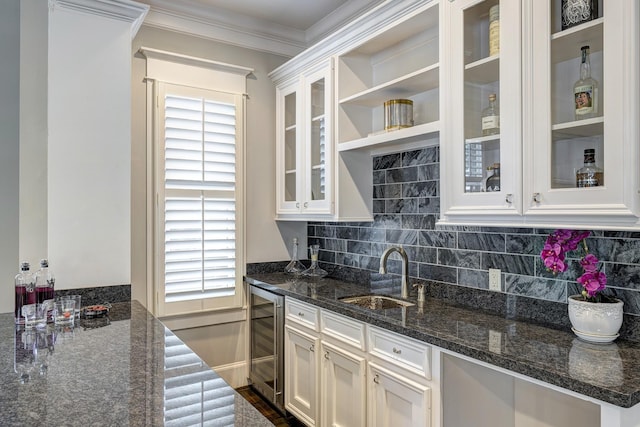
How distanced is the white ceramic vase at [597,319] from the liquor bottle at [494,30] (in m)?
1.11

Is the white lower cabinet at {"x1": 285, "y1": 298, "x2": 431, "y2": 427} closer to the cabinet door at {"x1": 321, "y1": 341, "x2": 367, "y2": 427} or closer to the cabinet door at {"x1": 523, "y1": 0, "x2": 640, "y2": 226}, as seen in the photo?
the cabinet door at {"x1": 321, "y1": 341, "x2": 367, "y2": 427}

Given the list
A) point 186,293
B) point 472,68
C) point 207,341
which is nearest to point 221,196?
point 186,293

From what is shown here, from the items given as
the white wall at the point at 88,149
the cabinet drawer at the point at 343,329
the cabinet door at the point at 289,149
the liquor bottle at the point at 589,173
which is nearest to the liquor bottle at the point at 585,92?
the liquor bottle at the point at 589,173

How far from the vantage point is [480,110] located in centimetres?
192

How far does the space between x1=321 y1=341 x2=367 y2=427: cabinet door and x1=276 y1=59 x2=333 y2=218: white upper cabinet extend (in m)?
0.99

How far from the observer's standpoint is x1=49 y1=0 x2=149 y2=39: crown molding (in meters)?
2.46

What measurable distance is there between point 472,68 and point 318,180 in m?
1.41

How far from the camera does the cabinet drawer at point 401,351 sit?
185 cm

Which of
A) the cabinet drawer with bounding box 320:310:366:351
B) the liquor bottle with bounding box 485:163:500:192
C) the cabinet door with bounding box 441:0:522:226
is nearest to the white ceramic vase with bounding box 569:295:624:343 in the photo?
the cabinet door with bounding box 441:0:522:226

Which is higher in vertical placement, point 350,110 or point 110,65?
point 110,65

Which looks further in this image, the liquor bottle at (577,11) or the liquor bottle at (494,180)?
the liquor bottle at (494,180)

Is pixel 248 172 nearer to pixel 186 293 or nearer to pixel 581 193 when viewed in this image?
pixel 186 293

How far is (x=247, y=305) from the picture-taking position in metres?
3.48

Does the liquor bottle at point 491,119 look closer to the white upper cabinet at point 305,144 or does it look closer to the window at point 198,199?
the white upper cabinet at point 305,144
